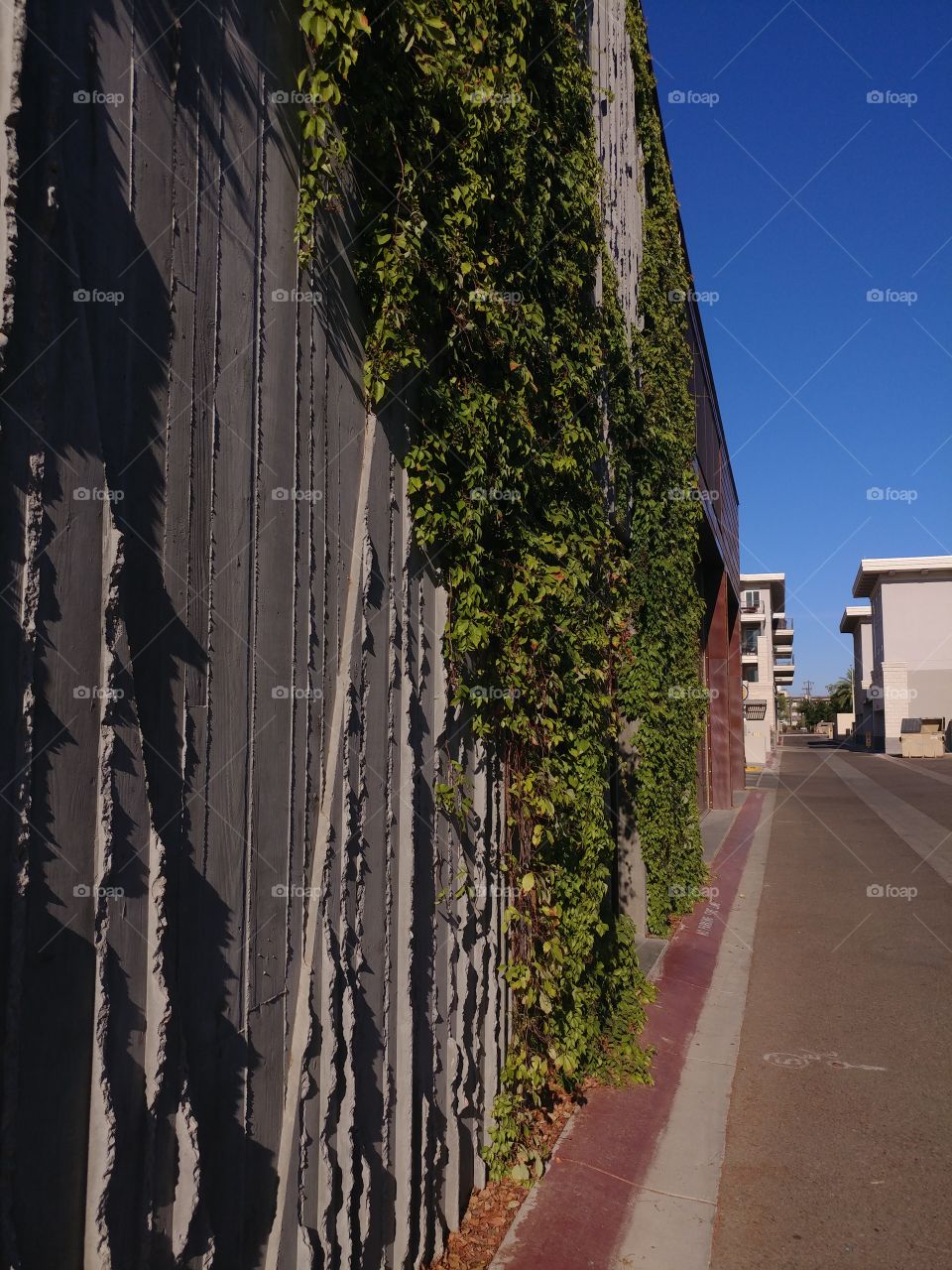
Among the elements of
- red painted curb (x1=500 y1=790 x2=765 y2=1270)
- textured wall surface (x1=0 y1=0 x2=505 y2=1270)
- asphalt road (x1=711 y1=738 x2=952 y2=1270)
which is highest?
textured wall surface (x1=0 y1=0 x2=505 y2=1270)

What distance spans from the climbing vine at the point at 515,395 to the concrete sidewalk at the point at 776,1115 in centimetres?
39

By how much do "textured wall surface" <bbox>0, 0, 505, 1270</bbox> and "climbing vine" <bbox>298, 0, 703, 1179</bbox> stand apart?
23 cm

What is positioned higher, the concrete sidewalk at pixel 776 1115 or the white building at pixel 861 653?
the white building at pixel 861 653

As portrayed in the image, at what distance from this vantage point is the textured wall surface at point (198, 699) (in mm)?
1852

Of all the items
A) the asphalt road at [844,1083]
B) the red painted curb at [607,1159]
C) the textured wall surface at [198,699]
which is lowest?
the asphalt road at [844,1083]

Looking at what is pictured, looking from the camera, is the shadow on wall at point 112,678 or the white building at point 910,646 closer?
the shadow on wall at point 112,678

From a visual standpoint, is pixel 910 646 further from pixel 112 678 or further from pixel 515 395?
pixel 112 678

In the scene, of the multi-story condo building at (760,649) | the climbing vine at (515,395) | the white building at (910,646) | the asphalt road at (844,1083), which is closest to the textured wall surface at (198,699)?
the climbing vine at (515,395)

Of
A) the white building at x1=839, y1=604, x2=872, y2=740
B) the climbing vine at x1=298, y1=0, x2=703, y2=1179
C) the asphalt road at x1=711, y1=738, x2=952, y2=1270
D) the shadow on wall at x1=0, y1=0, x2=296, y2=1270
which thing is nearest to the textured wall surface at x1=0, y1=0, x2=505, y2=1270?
the shadow on wall at x1=0, y1=0, x2=296, y2=1270

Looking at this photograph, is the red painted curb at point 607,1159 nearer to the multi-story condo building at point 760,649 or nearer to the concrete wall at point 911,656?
the multi-story condo building at point 760,649

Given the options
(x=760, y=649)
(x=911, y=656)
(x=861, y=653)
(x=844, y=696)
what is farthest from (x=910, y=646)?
(x=844, y=696)

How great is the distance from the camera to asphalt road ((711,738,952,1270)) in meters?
4.05

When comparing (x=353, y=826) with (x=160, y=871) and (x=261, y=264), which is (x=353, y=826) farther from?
(x=261, y=264)

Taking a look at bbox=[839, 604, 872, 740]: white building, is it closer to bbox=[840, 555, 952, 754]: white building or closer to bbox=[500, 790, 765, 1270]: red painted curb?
bbox=[840, 555, 952, 754]: white building
